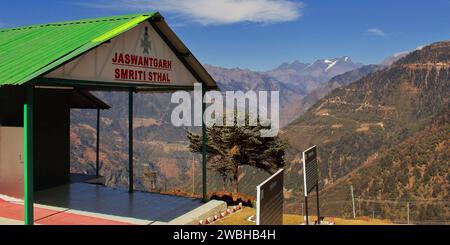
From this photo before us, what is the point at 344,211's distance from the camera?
10019 cm

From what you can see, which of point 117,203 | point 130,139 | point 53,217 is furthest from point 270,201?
point 130,139

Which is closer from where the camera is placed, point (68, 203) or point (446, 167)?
point (68, 203)

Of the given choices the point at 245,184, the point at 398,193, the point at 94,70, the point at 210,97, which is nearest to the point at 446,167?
the point at 398,193

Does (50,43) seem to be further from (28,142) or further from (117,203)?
(117,203)

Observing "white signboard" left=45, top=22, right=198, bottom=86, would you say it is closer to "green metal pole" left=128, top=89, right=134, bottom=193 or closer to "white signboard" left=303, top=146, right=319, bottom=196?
"green metal pole" left=128, top=89, right=134, bottom=193

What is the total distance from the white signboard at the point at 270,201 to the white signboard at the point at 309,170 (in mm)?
3152

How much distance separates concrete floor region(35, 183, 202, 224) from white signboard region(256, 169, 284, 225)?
5.54 m

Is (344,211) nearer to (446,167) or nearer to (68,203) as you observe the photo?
(446,167)

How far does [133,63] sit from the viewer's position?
512 inches

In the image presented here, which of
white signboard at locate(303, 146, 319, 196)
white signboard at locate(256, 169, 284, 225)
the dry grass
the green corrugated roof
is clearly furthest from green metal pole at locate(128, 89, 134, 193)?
white signboard at locate(256, 169, 284, 225)

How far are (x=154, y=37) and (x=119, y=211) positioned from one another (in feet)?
17.7

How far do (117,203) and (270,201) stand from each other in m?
8.64
